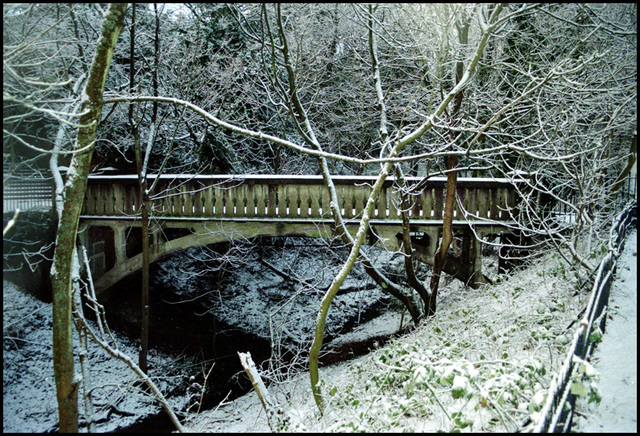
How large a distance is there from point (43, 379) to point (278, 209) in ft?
18.7

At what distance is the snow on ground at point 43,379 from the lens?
7176 mm

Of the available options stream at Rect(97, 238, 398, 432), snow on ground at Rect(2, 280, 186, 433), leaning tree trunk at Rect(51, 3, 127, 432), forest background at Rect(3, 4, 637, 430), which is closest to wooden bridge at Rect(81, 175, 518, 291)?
forest background at Rect(3, 4, 637, 430)

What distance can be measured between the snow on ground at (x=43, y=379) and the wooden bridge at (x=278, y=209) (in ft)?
5.52

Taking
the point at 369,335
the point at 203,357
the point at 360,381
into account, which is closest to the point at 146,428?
the point at 203,357

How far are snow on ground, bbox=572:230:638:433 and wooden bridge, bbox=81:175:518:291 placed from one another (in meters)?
3.58

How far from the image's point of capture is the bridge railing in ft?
27.6

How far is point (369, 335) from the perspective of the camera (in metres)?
11.1

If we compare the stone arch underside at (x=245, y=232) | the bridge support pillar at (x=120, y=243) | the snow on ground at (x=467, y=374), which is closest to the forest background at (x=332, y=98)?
the snow on ground at (x=467, y=374)

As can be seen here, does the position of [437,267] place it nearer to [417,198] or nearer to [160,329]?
[417,198]

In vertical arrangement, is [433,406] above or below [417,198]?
below

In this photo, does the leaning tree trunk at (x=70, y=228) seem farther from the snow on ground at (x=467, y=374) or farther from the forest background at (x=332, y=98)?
the snow on ground at (x=467, y=374)

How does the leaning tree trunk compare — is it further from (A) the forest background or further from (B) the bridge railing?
(B) the bridge railing

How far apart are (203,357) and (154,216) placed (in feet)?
11.6

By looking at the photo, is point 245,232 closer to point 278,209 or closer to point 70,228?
point 278,209
